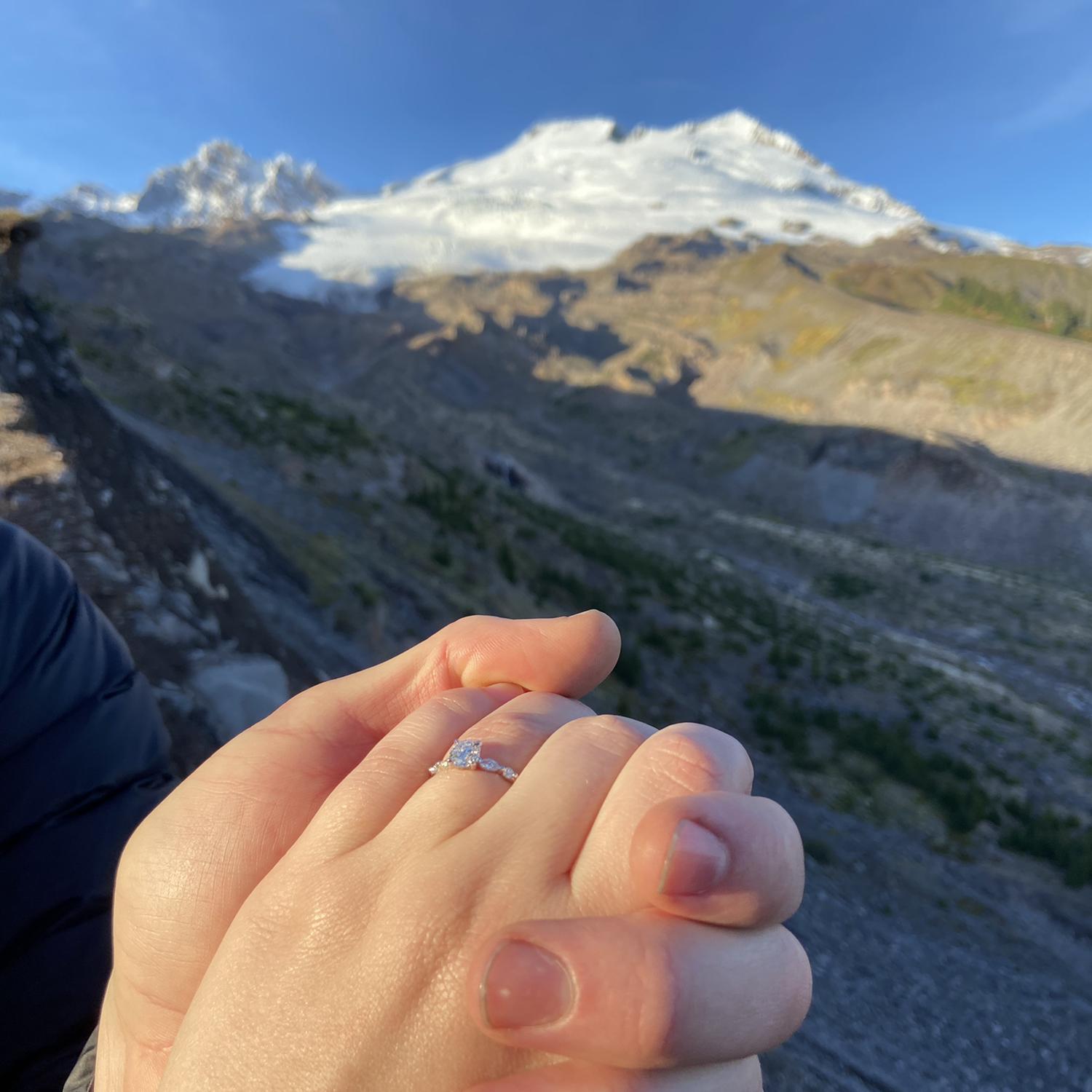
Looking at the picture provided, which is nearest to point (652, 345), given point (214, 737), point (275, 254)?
point (214, 737)

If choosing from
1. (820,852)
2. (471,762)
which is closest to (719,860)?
(471,762)

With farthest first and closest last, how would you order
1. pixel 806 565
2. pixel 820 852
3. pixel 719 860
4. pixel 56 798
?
pixel 806 565
pixel 820 852
pixel 56 798
pixel 719 860

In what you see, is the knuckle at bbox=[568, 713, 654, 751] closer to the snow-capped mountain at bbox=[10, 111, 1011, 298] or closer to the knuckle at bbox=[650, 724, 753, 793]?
the knuckle at bbox=[650, 724, 753, 793]

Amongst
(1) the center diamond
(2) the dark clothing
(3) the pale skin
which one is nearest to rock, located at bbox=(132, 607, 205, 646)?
(2) the dark clothing

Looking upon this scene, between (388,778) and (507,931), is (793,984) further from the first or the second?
(388,778)

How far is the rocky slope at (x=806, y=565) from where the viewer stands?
262 inches

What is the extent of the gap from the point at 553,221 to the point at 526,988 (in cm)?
17675

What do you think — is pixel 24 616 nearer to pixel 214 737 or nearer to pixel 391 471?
pixel 214 737

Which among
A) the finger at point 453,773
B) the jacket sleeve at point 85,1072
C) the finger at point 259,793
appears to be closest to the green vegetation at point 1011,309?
the finger at point 259,793

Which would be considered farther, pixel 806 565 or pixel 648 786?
pixel 806 565

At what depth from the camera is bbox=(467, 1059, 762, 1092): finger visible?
1.11 m

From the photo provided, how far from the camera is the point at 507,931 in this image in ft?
3.65

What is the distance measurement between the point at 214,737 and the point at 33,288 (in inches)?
1449

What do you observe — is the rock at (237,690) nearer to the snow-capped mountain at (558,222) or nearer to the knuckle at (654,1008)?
the knuckle at (654,1008)
